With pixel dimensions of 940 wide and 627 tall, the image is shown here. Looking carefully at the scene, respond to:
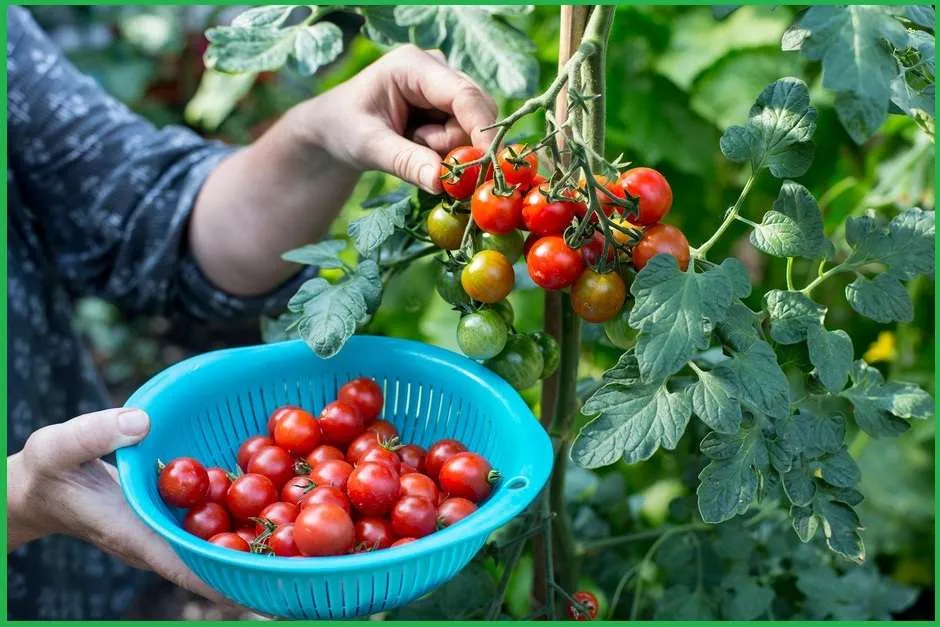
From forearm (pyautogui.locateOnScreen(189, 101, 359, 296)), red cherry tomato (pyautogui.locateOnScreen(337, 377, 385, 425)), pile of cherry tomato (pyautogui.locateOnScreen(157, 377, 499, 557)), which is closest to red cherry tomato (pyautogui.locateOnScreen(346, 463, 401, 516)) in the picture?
pile of cherry tomato (pyautogui.locateOnScreen(157, 377, 499, 557))

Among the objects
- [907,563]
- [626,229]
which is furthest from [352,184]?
[907,563]

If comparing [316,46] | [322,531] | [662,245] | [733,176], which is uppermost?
[316,46]

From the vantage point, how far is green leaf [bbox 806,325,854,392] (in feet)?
2.79

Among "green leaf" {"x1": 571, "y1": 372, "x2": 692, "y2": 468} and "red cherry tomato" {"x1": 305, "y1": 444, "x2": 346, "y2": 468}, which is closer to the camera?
"green leaf" {"x1": 571, "y1": 372, "x2": 692, "y2": 468}

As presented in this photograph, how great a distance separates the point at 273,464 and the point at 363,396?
13 centimetres

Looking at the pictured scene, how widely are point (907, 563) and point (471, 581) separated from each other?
121 centimetres

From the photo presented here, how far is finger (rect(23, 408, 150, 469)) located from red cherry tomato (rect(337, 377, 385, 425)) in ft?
0.76

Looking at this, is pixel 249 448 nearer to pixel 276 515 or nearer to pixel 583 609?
pixel 276 515

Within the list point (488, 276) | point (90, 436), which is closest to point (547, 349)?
point (488, 276)

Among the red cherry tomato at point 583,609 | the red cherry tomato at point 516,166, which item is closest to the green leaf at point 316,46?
the red cherry tomato at point 516,166

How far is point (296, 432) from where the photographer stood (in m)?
1.08

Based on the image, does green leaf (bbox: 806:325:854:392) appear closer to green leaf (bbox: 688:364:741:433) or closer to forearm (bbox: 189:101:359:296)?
green leaf (bbox: 688:364:741:433)

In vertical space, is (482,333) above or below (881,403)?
above

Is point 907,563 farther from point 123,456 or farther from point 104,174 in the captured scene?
point 104,174
